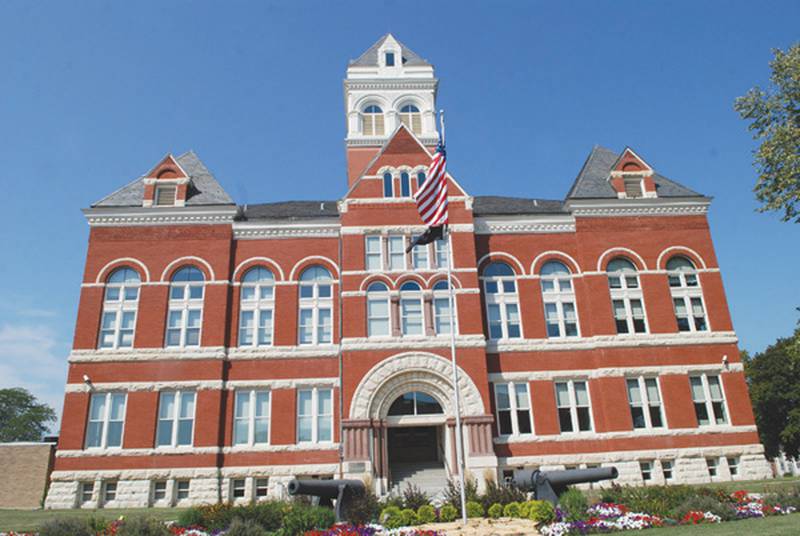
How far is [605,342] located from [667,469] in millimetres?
6207

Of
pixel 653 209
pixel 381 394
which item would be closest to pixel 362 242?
pixel 381 394

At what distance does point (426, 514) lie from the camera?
16719 millimetres

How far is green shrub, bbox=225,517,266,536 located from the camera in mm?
15203

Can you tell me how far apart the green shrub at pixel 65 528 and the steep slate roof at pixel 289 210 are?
17256mm

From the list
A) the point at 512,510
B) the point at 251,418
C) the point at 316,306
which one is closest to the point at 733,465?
the point at 512,510

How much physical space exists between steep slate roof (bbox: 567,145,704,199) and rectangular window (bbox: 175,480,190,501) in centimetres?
2280

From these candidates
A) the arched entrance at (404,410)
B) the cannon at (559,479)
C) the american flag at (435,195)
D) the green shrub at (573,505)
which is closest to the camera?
the green shrub at (573,505)

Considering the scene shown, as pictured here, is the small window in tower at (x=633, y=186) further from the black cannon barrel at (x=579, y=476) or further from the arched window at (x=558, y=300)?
the black cannon barrel at (x=579, y=476)

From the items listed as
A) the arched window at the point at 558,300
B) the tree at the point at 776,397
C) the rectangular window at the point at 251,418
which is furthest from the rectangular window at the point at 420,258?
the tree at the point at 776,397

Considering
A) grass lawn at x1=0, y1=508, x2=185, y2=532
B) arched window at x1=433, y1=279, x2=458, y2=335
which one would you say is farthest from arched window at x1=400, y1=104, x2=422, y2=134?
grass lawn at x1=0, y1=508, x2=185, y2=532

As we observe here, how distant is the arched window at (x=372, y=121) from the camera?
37.9 metres

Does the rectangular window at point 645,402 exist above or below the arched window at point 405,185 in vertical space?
below

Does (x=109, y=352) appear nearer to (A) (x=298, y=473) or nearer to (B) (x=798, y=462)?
(A) (x=298, y=473)

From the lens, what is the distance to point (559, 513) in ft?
53.3
